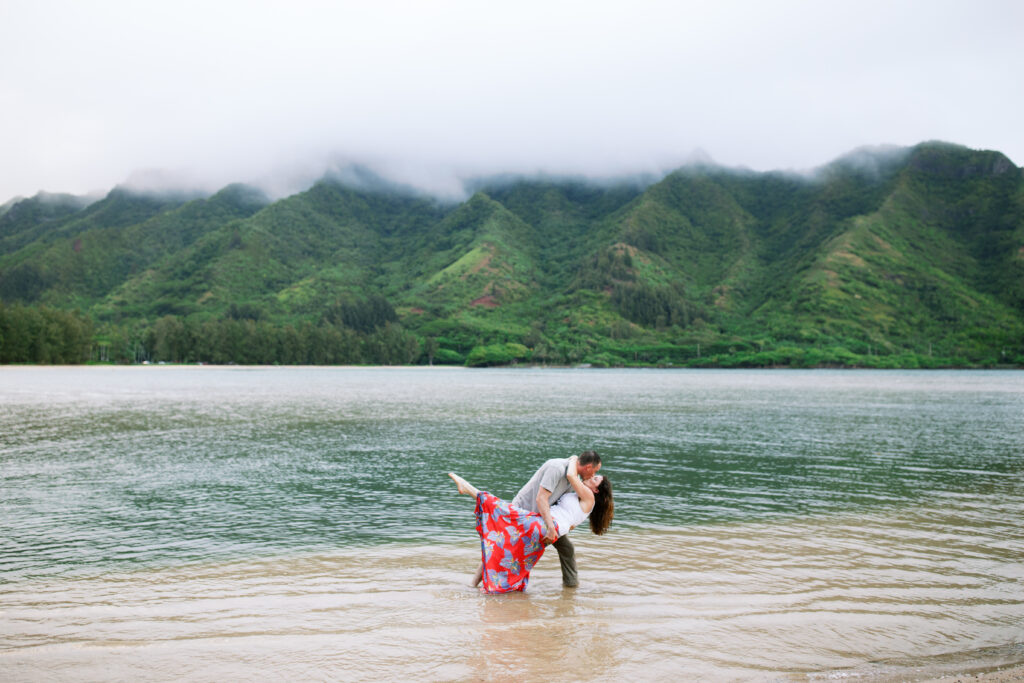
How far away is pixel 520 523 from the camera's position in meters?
11.2

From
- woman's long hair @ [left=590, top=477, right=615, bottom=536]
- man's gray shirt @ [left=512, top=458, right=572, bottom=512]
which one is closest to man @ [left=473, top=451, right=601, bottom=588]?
man's gray shirt @ [left=512, top=458, right=572, bottom=512]

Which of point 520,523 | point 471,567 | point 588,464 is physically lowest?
point 471,567

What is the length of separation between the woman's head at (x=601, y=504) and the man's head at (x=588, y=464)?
0.18 metres

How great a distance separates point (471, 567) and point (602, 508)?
3.65 meters

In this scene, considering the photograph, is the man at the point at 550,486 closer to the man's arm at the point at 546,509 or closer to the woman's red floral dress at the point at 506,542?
the man's arm at the point at 546,509

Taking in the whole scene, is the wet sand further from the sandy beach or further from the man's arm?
the man's arm

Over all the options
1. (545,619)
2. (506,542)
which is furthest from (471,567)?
(545,619)

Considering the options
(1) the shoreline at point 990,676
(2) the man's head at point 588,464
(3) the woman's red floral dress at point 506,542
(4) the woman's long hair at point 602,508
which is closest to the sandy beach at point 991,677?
(1) the shoreline at point 990,676

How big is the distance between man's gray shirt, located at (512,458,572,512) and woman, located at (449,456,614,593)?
15cm

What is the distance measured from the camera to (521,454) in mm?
31281

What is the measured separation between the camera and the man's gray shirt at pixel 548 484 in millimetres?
11102

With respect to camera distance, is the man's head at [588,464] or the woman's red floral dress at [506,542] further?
the woman's red floral dress at [506,542]

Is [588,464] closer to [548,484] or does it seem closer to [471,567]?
[548,484]

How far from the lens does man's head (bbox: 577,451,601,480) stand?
10.9 m
